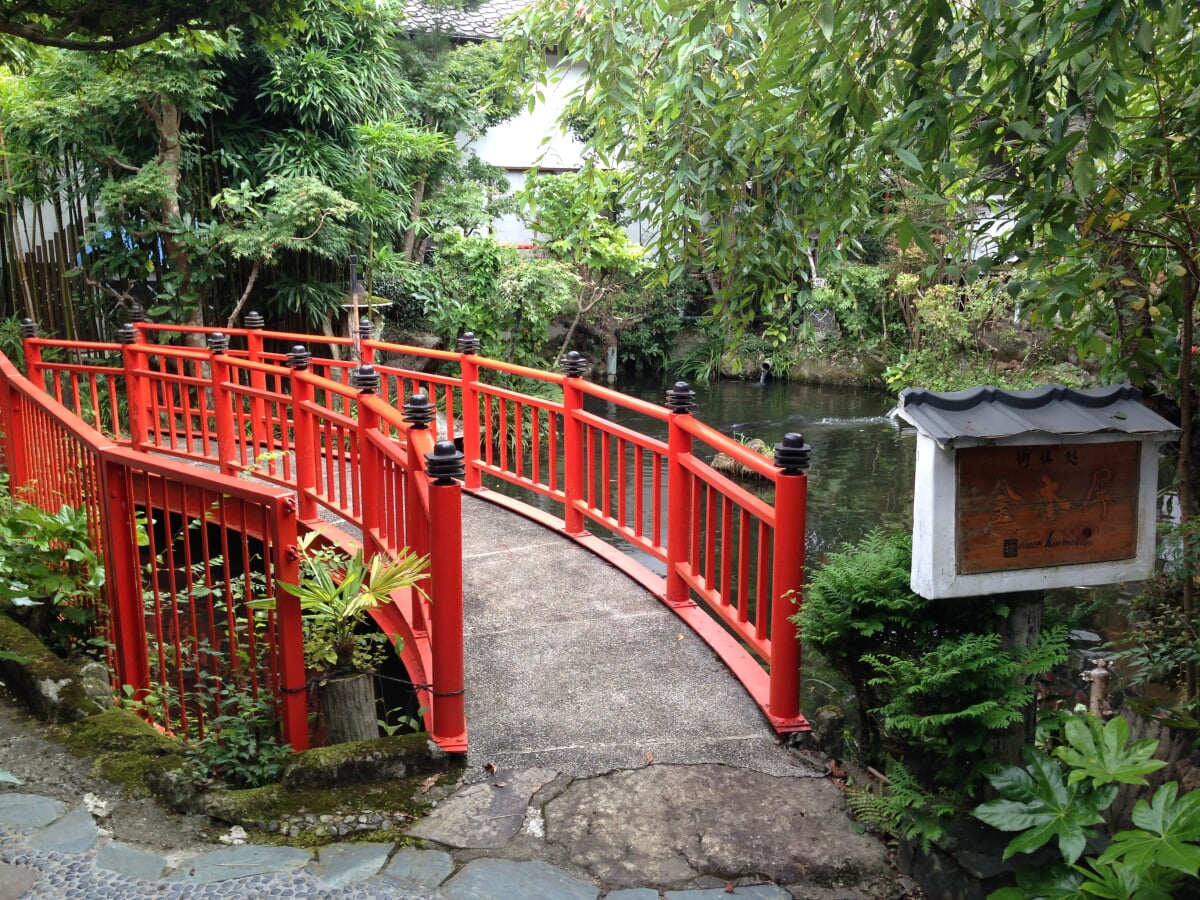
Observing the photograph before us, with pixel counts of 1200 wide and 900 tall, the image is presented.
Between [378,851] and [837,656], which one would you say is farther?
[837,656]

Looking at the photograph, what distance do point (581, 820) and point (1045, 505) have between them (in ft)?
5.18

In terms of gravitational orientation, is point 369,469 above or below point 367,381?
below

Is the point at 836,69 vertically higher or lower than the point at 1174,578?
higher

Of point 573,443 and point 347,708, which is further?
point 573,443

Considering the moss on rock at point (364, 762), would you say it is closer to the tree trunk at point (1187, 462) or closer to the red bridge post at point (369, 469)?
the red bridge post at point (369, 469)

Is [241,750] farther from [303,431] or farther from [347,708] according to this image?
[303,431]

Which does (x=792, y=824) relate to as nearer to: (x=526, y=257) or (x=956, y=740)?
(x=956, y=740)

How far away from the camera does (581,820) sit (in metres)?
3.15

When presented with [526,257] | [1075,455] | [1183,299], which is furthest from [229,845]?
[526,257]

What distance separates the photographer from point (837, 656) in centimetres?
320

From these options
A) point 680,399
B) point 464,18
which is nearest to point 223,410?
point 680,399

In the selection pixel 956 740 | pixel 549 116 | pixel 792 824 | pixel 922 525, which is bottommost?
pixel 792 824

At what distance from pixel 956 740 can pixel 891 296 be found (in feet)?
50.7

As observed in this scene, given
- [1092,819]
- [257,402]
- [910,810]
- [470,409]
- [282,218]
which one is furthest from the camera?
[282,218]
